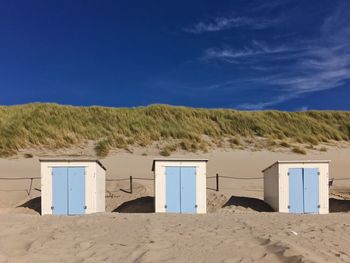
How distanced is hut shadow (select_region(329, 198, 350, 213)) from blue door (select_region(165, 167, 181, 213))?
19.7 feet

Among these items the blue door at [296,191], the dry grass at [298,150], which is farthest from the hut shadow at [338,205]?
the dry grass at [298,150]

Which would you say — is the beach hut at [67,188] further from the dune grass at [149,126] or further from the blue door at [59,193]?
the dune grass at [149,126]

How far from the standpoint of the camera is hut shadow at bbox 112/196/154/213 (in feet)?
60.0

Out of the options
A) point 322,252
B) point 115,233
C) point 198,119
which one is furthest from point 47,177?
point 198,119

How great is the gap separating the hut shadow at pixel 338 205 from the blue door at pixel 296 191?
2.25m

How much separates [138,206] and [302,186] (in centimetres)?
610

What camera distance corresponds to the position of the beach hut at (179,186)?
16328 mm

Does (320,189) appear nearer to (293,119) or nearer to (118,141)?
(118,141)

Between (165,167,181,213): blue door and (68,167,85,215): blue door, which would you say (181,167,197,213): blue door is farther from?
(68,167,85,215): blue door

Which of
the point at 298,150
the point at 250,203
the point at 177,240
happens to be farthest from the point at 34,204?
the point at 298,150

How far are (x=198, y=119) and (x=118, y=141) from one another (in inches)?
255

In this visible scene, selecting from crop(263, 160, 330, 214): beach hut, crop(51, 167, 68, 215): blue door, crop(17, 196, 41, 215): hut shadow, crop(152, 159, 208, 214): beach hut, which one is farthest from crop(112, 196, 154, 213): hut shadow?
crop(263, 160, 330, 214): beach hut

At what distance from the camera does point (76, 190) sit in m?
16.0

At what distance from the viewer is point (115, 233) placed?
29.8 feet
